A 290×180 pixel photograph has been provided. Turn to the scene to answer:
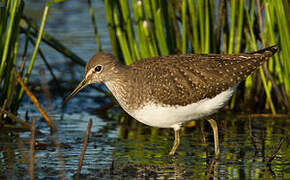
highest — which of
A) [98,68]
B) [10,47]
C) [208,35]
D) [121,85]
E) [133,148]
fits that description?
[208,35]

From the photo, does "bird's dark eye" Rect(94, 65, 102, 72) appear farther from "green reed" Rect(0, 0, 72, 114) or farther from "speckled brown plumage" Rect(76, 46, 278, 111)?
"green reed" Rect(0, 0, 72, 114)

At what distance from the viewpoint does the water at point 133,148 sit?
7.13 metres

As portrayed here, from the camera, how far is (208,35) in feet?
29.6

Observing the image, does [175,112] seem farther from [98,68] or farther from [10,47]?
[10,47]

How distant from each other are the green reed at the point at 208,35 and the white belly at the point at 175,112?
4.99 feet

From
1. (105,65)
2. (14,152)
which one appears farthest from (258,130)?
(14,152)

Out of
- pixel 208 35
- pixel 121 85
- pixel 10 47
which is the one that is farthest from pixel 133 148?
pixel 10 47

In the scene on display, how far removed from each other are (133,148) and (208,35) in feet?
7.07

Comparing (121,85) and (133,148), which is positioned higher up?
(121,85)

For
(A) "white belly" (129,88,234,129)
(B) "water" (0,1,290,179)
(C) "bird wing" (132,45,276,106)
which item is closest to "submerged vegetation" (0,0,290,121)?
(B) "water" (0,1,290,179)

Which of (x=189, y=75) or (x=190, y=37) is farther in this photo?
(x=190, y=37)

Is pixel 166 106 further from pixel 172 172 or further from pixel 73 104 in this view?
pixel 73 104

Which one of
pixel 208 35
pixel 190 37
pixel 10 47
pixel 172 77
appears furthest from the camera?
pixel 190 37

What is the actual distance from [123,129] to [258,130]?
2192 millimetres
